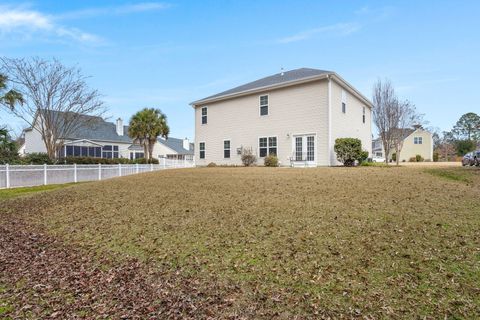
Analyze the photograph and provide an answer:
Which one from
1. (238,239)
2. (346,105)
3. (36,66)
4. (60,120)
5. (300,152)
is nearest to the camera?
(238,239)

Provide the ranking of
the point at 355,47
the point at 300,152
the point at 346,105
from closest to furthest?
the point at 355,47 < the point at 300,152 < the point at 346,105

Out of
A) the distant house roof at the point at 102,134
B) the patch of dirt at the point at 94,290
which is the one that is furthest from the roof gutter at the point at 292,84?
the distant house roof at the point at 102,134

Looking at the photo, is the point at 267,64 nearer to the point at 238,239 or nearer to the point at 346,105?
the point at 346,105

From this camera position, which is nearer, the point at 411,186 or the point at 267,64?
the point at 411,186

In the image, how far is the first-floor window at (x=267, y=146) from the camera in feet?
59.0

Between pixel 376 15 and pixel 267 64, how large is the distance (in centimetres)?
1074

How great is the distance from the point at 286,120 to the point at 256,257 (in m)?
14.4

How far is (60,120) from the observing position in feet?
71.6

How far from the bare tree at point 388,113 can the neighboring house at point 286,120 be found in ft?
15.5

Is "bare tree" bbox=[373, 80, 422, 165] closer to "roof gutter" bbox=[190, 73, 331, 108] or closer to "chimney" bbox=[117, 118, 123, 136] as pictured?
"roof gutter" bbox=[190, 73, 331, 108]

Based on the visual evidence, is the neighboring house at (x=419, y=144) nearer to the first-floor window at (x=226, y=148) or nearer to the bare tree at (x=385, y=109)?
the bare tree at (x=385, y=109)

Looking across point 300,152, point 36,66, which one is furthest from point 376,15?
point 36,66

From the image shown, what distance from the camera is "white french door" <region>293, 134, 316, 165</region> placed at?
53.9 ft

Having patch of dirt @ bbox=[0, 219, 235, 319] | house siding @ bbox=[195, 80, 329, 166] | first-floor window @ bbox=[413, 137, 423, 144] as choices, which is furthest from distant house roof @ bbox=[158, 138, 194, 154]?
patch of dirt @ bbox=[0, 219, 235, 319]
